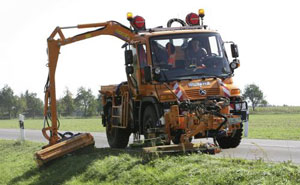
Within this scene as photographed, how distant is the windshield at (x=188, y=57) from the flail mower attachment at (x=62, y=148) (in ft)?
9.06

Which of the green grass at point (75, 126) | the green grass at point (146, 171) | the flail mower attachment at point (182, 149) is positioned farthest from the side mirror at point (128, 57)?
the green grass at point (75, 126)

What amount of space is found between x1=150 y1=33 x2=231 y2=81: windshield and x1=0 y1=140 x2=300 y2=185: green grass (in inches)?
88.2

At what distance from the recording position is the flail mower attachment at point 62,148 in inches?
469

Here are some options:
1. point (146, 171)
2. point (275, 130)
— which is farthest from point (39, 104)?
point (146, 171)

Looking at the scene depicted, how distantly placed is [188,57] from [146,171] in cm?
387

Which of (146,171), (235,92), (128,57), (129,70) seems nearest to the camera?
(146,171)

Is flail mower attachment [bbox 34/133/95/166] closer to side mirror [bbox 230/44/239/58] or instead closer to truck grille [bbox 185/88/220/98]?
truck grille [bbox 185/88/220/98]

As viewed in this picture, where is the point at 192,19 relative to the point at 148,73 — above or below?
above

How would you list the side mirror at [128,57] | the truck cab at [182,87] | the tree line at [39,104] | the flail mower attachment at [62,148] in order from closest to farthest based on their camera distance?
the truck cab at [182,87]
the flail mower attachment at [62,148]
the side mirror at [128,57]
the tree line at [39,104]

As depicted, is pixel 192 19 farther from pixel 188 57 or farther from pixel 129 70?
pixel 129 70

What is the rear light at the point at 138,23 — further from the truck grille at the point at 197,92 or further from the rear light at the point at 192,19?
the truck grille at the point at 197,92

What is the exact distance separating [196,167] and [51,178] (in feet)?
13.1

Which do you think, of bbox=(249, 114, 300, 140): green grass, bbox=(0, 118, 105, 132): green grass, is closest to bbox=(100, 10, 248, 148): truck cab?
bbox=(249, 114, 300, 140): green grass

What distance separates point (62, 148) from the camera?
12.4 metres
